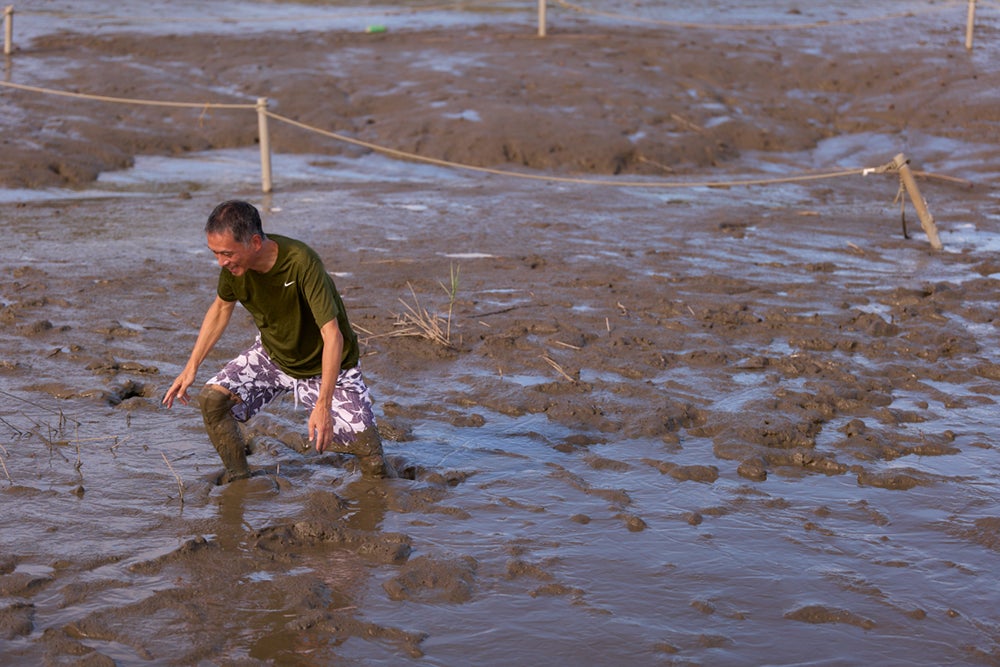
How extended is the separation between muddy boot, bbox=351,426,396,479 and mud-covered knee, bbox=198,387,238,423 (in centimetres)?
58

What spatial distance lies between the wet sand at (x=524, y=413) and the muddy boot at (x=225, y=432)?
0.47 ft

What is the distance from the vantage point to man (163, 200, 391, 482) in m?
4.85

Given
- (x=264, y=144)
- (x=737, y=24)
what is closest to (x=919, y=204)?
(x=264, y=144)

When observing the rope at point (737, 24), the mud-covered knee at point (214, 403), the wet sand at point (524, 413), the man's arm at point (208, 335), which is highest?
the rope at point (737, 24)

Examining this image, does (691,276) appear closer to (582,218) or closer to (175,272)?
(582,218)

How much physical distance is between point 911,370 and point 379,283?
12.9 ft

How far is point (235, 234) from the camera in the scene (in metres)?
4.69

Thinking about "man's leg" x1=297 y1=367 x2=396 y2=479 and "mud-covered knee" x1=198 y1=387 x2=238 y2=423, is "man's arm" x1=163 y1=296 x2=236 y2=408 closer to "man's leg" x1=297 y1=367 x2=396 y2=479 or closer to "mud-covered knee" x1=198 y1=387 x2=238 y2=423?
"mud-covered knee" x1=198 y1=387 x2=238 y2=423

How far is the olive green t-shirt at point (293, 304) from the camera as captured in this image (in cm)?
494

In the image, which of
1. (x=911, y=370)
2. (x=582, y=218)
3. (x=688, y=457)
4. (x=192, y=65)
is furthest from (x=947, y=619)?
(x=192, y=65)

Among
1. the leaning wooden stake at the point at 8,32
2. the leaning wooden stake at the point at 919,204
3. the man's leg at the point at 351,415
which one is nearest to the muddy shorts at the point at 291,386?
the man's leg at the point at 351,415

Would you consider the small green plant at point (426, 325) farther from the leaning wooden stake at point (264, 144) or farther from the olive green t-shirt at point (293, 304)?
the leaning wooden stake at point (264, 144)

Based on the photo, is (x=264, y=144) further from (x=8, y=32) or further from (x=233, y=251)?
(x=233, y=251)

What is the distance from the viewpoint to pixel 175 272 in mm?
9320
